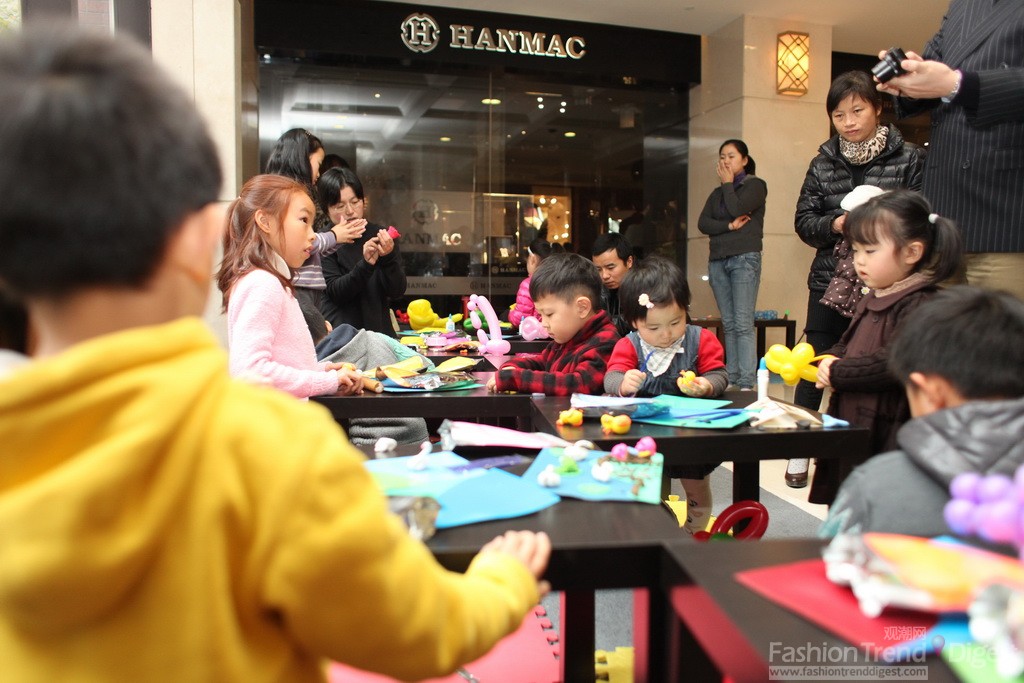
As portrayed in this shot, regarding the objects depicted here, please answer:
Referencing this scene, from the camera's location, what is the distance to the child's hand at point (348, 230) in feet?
11.7

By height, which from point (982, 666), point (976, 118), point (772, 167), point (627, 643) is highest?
point (772, 167)

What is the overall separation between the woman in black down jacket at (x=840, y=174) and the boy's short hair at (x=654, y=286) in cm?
111

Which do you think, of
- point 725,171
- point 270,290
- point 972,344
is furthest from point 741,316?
point 972,344

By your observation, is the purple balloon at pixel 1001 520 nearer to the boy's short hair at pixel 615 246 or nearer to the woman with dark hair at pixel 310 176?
the woman with dark hair at pixel 310 176

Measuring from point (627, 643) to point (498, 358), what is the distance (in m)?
1.41

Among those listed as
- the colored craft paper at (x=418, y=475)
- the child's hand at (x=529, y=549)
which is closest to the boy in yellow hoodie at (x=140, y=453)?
the child's hand at (x=529, y=549)

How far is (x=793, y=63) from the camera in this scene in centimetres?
732

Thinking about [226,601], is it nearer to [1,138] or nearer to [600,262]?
[1,138]

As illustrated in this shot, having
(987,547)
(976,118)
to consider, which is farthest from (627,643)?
(976,118)

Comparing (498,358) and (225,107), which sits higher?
(225,107)

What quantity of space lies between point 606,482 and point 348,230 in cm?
263

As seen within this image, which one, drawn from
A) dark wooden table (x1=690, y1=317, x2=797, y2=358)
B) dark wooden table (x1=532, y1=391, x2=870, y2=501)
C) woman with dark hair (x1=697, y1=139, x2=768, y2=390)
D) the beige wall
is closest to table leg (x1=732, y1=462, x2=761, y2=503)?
dark wooden table (x1=532, y1=391, x2=870, y2=501)

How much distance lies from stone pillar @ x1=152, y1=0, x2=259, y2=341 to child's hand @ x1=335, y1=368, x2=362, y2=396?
2.84m

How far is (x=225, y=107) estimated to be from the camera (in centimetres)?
509
